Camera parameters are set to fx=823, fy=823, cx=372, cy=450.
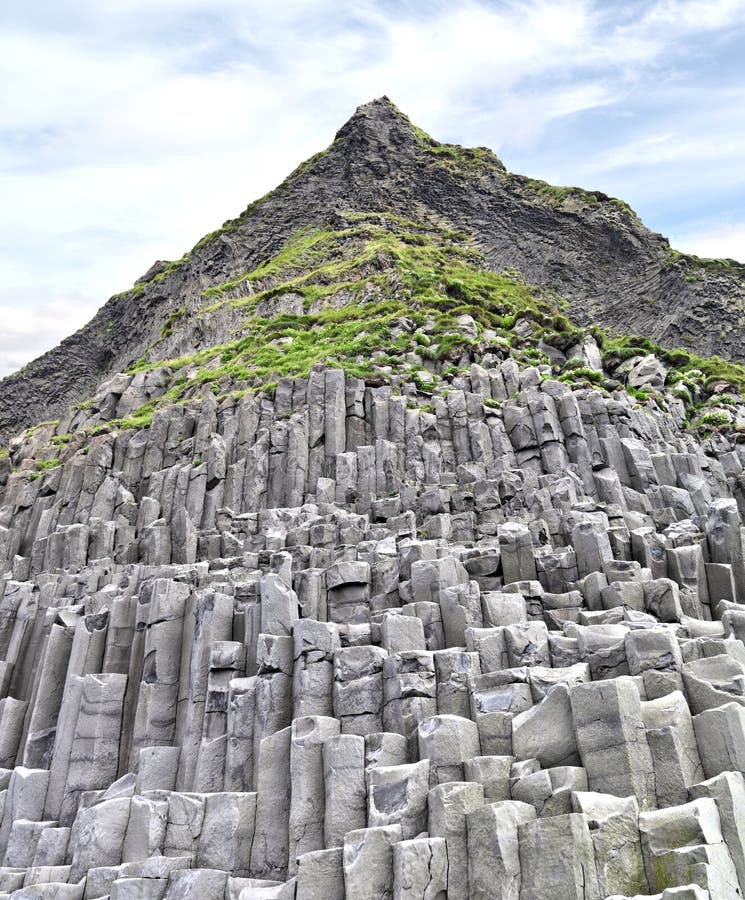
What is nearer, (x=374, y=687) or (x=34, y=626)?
(x=374, y=687)

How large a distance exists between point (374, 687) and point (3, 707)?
12.9 m

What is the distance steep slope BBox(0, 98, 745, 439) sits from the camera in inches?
3017

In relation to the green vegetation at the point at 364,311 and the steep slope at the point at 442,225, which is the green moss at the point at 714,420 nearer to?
the green vegetation at the point at 364,311

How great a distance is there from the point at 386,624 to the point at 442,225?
245 ft

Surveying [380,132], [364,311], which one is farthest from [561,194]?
[364,311]

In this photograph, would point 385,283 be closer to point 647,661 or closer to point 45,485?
point 45,485

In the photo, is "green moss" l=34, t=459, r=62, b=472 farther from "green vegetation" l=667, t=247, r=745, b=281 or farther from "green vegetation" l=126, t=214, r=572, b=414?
"green vegetation" l=667, t=247, r=745, b=281

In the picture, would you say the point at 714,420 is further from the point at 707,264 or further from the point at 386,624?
the point at 707,264

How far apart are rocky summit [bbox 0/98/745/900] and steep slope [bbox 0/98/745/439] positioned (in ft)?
84.3

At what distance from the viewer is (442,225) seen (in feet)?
284

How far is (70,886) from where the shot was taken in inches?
599

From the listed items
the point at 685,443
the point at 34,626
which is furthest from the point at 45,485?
the point at 685,443

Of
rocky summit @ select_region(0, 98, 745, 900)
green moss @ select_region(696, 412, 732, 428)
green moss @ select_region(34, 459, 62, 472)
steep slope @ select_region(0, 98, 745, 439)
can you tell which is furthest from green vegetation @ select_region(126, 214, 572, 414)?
green moss @ select_region(696, 412, 732, 428)

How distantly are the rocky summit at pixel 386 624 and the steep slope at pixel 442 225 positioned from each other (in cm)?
2568
